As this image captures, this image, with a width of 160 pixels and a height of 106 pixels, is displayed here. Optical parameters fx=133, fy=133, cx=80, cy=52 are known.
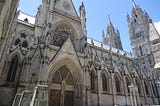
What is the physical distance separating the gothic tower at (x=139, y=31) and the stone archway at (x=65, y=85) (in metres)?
27.5

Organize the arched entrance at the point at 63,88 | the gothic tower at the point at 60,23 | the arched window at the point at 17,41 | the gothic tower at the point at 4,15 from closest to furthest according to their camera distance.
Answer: the gothic tower at the point at 4,15, the arched entrance at the point at 63,88, the gothic tower at the point at 60,23, the arched window at the point at 17,41

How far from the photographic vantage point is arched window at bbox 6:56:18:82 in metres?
14.1

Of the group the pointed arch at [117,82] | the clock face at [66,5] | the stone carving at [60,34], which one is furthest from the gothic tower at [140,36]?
the stone carving at [60,34]

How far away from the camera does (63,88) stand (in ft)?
48.7

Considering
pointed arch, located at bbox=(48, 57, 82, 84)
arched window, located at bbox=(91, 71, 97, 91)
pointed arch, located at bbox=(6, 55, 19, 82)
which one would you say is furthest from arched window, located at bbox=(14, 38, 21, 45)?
arched window, located at bbox=(91, 71, 97, 91)

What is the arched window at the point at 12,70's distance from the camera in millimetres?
14094

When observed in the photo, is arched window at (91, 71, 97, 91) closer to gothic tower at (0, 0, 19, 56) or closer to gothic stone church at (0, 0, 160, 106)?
gothic stone church at (0, 0, 160, 106)

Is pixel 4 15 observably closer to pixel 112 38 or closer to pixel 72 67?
pixel 72 67

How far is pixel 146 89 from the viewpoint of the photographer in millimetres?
25922

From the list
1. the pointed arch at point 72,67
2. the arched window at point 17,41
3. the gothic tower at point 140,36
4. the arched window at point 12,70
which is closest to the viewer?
the arched window at point 12,70

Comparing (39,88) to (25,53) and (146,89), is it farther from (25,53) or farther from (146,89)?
(146,89)

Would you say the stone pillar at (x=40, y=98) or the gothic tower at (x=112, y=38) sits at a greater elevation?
the gothic tower at (x=112, y=38)

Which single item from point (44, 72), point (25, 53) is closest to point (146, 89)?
point (44, 72)

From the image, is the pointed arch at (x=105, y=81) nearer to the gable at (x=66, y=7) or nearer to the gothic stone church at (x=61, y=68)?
the gothic stone church at (x=61, y=68)
